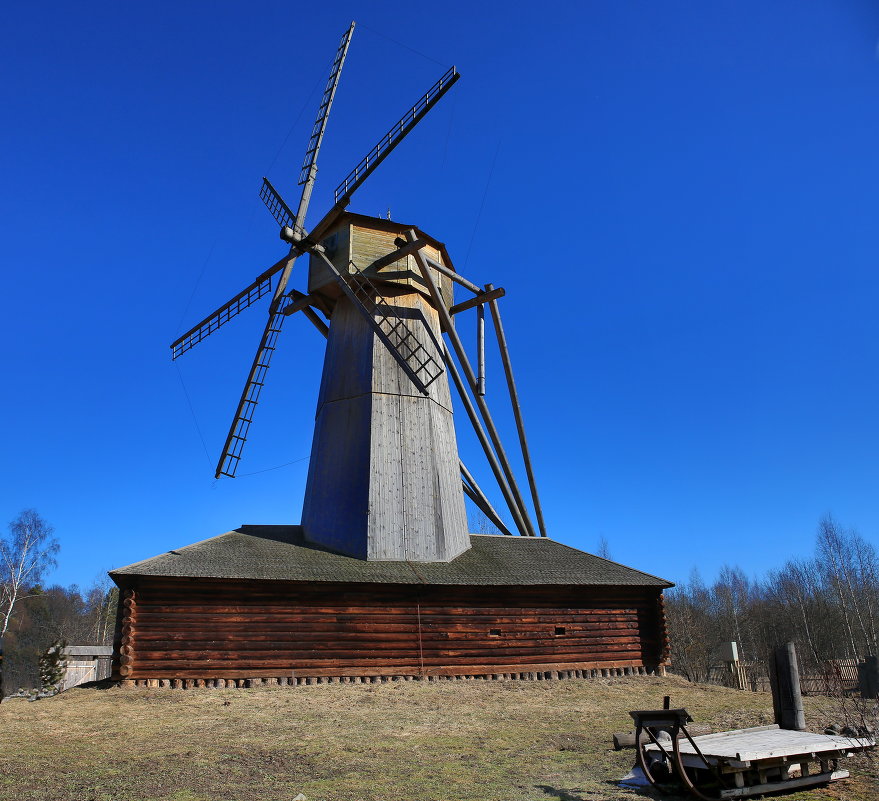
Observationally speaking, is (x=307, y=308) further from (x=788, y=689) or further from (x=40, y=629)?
(x=40, y=629)

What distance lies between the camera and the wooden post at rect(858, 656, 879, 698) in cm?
866

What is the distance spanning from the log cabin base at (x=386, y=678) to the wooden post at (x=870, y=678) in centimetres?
1145

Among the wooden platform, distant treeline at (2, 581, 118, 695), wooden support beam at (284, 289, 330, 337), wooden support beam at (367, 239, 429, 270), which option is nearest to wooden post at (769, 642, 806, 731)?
the wooden platform

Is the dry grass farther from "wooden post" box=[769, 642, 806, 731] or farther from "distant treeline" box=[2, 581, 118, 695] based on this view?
"distant treeline" box=[2, 581, 118, 695]

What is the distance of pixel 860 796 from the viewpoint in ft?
23.4

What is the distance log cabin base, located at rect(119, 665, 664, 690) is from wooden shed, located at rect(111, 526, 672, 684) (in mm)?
74

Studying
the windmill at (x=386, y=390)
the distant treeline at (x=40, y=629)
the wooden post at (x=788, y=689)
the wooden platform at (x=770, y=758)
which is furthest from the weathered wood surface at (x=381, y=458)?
the distant treeline at (x=40, y=629)

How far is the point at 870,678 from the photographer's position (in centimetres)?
876

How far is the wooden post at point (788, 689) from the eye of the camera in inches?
336

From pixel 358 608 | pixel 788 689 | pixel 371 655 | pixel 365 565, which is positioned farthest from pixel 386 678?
pixel 788 689

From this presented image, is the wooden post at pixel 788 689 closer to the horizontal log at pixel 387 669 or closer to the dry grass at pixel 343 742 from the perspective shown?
the dry grass at pixel 343 742

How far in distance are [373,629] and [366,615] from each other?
41cm

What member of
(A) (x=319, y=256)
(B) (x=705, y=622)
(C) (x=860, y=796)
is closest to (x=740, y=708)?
(C) (x=860, y=796)

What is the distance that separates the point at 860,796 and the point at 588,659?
1344 centimetres
